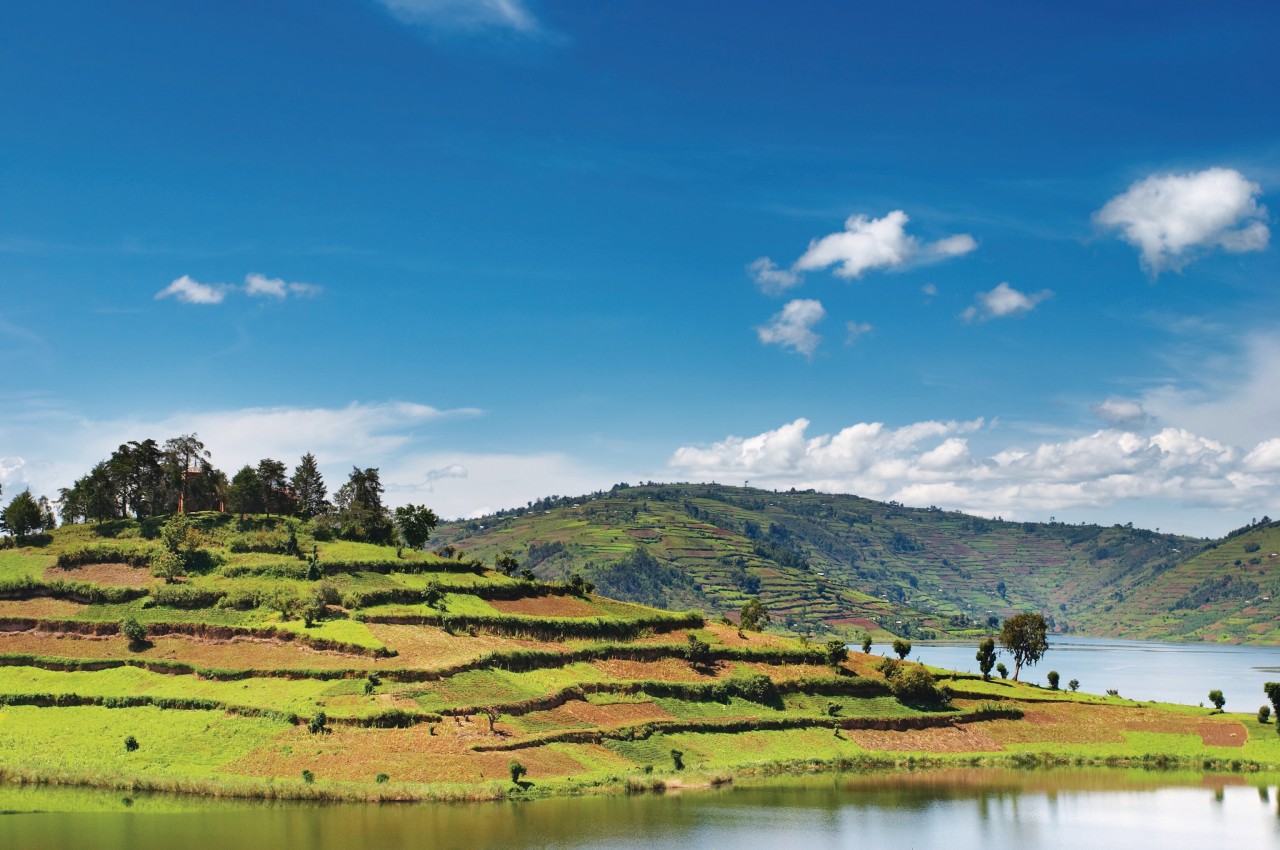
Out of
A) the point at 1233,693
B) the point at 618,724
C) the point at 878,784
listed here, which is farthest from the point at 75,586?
the point at 1233,693

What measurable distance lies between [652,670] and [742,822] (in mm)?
40131

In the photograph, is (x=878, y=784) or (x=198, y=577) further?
(x=198, y=577)

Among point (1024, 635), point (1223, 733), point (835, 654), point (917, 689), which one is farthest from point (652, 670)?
point (1223, 733)

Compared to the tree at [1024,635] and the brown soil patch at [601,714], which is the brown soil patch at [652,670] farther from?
the tree at [1024,635]

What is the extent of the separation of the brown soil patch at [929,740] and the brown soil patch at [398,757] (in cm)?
3361

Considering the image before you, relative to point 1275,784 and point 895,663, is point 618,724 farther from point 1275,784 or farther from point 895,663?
point 1275,784

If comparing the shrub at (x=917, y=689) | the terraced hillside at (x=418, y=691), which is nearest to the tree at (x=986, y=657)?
the terraced hillside at (x=418, y=691)

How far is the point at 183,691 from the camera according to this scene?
93.3 metres

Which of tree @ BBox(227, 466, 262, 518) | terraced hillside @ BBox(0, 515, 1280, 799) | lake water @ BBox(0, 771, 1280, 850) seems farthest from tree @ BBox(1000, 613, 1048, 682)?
tree @ BBox(227, 466, 262, 518)

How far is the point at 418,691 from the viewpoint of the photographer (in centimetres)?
9162

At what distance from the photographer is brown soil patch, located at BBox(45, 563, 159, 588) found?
11375cm

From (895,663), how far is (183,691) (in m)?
73.6

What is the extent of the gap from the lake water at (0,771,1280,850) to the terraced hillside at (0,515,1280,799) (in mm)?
5489

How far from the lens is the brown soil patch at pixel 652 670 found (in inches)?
4335
